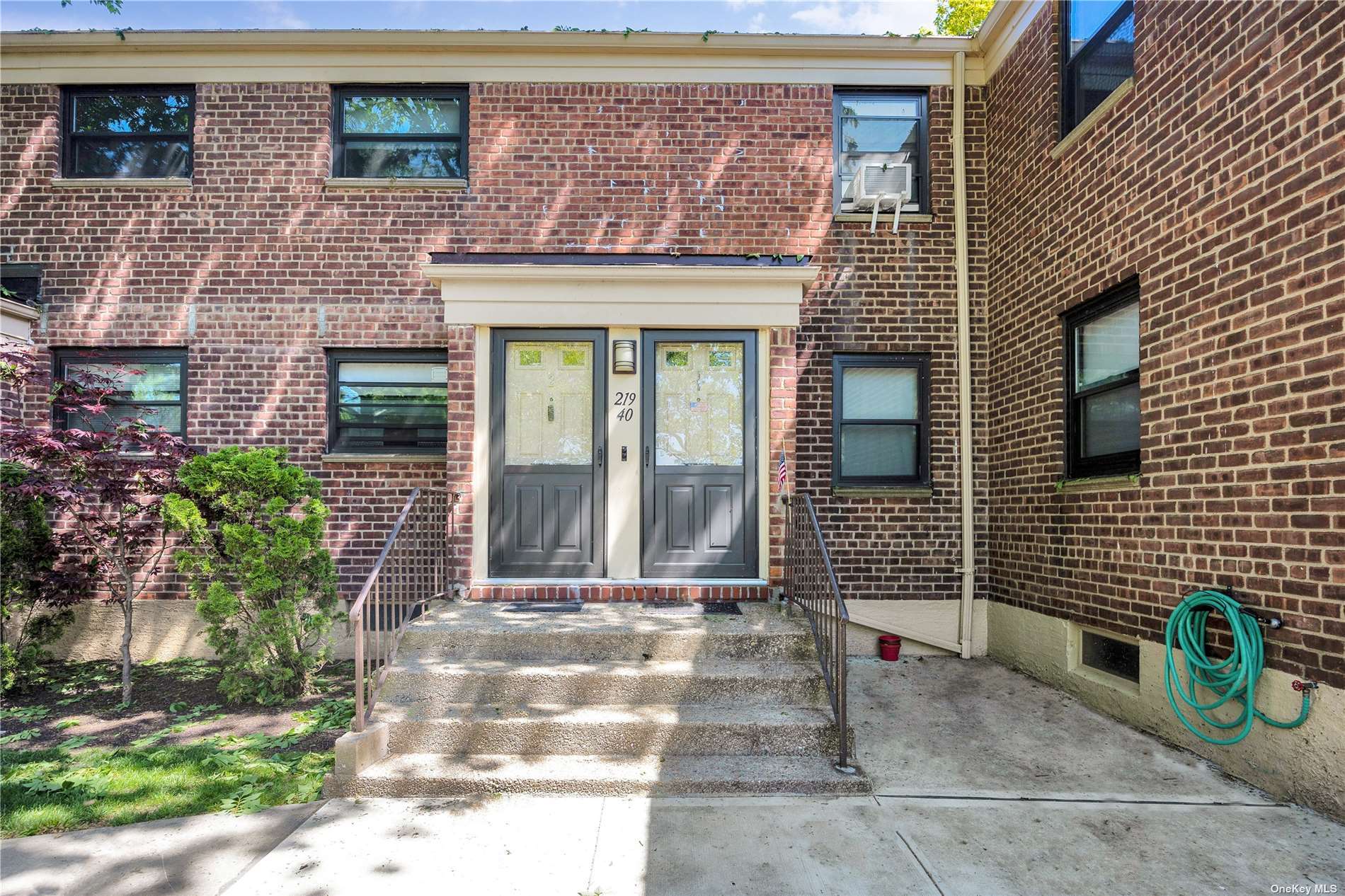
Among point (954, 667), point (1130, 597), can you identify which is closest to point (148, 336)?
point (954, 667)

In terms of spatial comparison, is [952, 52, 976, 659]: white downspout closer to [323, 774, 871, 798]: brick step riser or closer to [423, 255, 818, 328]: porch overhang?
[423, 255, 818, 328]: porch overhang

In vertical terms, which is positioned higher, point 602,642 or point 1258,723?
point 602,642

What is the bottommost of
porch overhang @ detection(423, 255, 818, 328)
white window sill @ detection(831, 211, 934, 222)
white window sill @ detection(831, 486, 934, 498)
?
white window sill @ detection(831, 486, 934, 498)

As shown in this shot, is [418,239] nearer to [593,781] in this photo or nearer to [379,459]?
[379,459]

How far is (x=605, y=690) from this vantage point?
4230mm

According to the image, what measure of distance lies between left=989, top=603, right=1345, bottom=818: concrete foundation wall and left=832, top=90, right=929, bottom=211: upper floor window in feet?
13.3

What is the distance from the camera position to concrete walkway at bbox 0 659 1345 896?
114 inches

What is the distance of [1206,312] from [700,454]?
3.41 m

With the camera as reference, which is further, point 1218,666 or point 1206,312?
point 1206,312

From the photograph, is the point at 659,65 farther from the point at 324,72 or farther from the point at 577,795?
the point at 577,795

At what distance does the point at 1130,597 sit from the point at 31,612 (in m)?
8.27

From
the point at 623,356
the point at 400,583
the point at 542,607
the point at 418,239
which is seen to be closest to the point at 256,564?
the point at 400,583

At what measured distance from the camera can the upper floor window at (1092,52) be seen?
505cm

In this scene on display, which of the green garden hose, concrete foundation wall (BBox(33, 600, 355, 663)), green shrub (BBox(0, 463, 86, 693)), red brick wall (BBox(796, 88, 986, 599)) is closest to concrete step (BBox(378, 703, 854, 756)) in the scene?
the green garden hose
